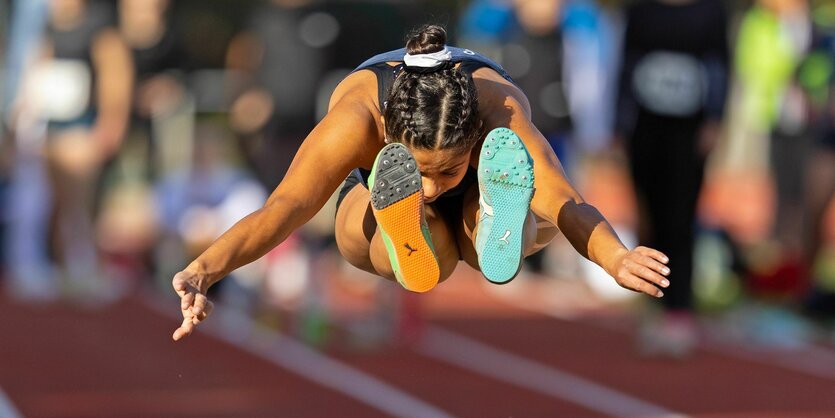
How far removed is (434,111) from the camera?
4.47 m

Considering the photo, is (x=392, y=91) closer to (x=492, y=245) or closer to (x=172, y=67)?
(x=492, y=245)

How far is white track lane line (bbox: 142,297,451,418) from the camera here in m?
7.54

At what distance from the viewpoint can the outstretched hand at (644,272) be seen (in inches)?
153

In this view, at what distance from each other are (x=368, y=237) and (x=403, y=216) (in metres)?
0.78

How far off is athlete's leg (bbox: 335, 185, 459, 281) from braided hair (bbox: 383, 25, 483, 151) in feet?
1.84

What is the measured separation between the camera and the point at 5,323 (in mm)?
9328

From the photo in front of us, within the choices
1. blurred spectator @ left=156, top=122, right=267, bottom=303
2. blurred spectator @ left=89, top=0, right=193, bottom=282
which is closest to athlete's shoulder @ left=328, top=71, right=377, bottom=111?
blurred spectator @ left=156, top=122, right=267, bottom=303

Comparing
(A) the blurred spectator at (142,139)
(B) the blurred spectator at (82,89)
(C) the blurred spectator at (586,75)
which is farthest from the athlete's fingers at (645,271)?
(A) the blurred spectator at (142,139)

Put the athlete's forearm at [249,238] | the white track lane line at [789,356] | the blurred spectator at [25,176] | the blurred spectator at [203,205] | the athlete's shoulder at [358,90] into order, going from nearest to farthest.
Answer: the athlete's forearm at [249,238] < the athlete's shoulder at [358,90] < the white track lane line at [789,356] < the blurred spectator at [25,176] < the blurred spectator at [203,205]

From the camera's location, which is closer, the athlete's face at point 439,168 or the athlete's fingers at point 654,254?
the athlete's fingers at point 654,254

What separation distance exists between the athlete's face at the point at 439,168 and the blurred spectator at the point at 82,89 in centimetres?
553

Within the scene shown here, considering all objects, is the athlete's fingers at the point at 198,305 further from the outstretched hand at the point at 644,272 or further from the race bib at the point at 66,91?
the race bib at the point at 66,91

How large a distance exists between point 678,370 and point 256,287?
118 inches

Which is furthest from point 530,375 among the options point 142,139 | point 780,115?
point 142,139
